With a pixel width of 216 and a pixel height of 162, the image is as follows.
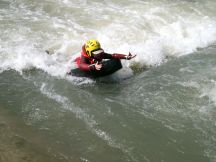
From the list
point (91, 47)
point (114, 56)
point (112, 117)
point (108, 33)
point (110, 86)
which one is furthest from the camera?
point (108, 33)

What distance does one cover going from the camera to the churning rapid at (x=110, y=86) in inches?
230

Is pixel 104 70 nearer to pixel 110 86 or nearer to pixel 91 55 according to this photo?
pixel 110 86

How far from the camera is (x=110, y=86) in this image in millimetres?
8359

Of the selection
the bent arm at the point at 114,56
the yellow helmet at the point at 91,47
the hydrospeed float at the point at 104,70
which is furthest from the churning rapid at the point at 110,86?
the yellow helmet at the point at 91,47

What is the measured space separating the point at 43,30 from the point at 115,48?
2.44 m

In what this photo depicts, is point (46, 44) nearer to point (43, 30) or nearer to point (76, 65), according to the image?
point (43, 30)

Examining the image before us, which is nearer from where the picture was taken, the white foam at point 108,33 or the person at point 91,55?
the person at point 91,55

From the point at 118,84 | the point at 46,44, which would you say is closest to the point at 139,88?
the point at 118,84

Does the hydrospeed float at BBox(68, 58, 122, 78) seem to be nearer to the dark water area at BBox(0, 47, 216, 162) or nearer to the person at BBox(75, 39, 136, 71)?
the person at BBox(75, 39, 136, 71)

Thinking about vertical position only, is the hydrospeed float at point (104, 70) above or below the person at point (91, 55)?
below

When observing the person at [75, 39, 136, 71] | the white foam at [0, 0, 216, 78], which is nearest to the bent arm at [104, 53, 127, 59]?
the person at [75, 39, 136, 71]

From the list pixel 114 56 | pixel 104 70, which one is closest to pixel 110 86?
pixel 104 70

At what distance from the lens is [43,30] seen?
11.4 m

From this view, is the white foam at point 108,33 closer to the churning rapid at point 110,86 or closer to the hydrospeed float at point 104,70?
the churning rapid at point 110,86
